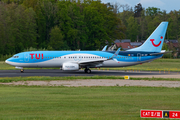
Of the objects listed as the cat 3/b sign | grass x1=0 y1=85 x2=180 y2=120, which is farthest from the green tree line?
the cat 3/b sign

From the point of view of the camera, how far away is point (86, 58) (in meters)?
42.5

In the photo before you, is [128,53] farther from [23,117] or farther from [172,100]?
[23,117]

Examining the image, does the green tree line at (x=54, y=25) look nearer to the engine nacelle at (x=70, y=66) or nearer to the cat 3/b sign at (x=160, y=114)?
the engine nacelle at (x=70, y=66)

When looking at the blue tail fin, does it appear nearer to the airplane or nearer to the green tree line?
the airplane

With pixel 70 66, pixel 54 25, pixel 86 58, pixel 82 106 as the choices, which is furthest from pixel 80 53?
pixel 54 25

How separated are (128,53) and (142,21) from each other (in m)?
132

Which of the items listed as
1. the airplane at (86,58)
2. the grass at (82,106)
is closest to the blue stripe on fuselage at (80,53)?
the airplane at (86,58)

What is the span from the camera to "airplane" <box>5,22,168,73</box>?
41.4 m

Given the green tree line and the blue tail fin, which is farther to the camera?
the green tree line

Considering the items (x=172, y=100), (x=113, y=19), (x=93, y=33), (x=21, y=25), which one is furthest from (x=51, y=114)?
(x=113, y=19)

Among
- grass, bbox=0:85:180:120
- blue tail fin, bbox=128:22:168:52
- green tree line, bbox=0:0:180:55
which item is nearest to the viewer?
grass, bbox=0:85:180:120

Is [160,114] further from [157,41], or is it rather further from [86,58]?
[157,41]

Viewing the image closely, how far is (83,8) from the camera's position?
108875mm

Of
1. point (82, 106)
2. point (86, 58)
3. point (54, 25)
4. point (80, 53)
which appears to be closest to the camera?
point (82, 106)
